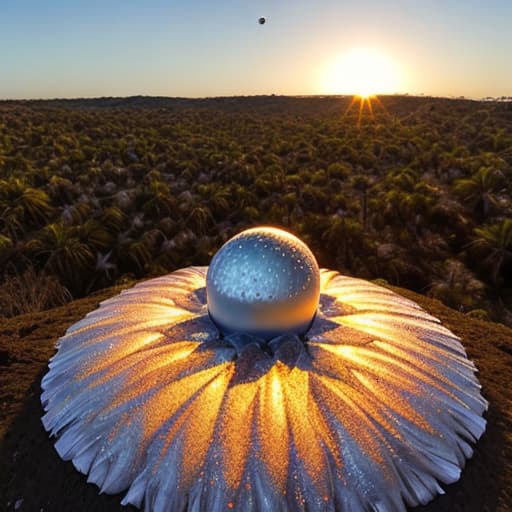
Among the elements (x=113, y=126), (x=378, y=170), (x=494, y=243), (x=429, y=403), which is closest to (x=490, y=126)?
(x=378, y=170)

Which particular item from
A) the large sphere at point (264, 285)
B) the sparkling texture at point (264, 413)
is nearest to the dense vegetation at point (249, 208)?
the sparkling texture at point (264, 413)

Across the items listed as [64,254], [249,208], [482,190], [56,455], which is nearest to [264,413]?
[56,455]

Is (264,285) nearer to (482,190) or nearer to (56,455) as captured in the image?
(56,455)

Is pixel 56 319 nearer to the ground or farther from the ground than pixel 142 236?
farther from the ground

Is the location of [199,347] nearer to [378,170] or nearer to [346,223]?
[346,223]

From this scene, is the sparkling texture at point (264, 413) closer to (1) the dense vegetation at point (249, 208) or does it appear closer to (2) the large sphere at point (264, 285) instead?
(2) the large sphere at point (264, 285)

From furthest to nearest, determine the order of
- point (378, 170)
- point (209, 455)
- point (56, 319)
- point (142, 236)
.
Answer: point (378, 170) → point (142, 236) → point (56, 319) → point (209, 455)

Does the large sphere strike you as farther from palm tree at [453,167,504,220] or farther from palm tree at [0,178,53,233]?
palm tree at [453,167,504,220]
